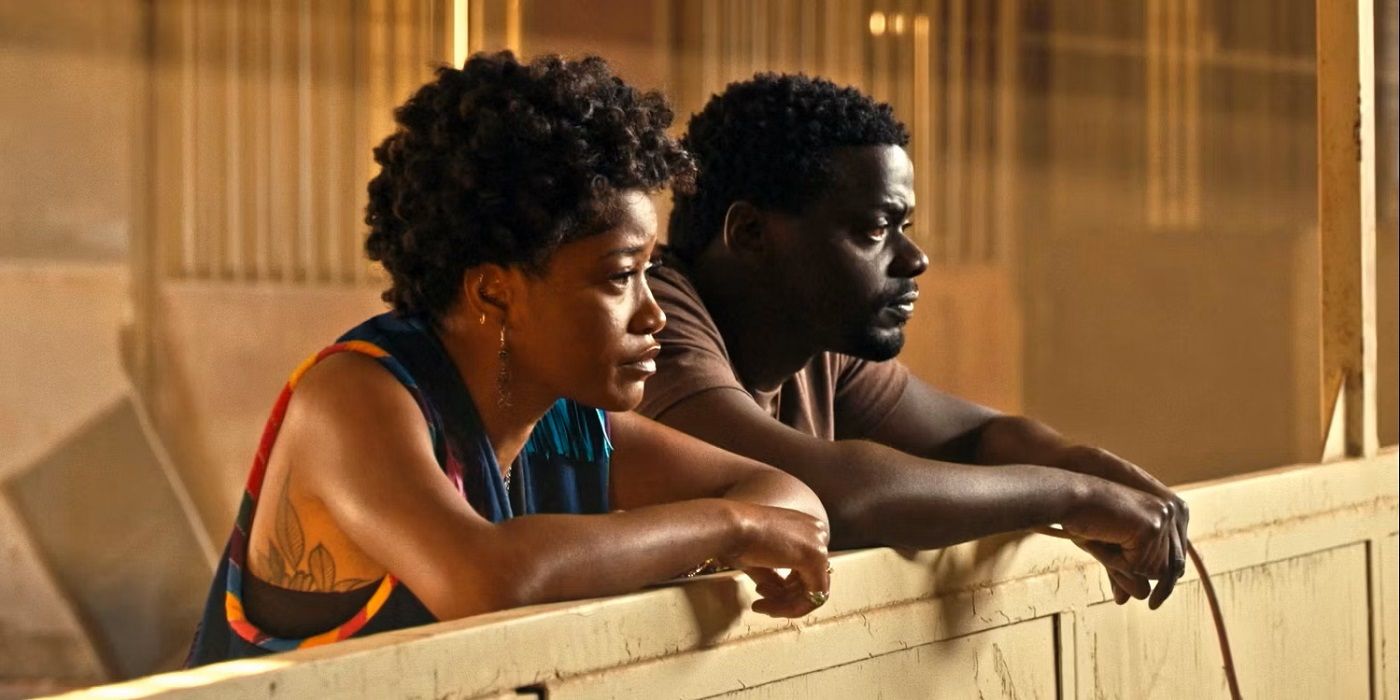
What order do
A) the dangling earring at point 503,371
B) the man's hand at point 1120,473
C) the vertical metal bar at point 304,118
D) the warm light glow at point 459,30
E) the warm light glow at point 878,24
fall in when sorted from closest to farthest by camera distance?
the dangling earring at point 503,371 → the man's hand at point 1120,473 → the vertical metal bar at point 304,118 → the warm light glow at point 459,30 → the warm light glow at point 878,24

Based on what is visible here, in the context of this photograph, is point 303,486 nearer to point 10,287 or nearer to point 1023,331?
point 10,287

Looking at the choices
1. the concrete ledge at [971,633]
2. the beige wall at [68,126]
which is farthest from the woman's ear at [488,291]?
the beige wall at [68,126]

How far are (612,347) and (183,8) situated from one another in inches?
137

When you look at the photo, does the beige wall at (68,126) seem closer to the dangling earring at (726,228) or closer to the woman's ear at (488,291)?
the dangling earring at (726,228)

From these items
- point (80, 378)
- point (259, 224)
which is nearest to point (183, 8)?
point (259, 224)

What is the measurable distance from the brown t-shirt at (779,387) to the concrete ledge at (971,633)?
1.69 feet

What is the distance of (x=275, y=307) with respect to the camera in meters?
5.50

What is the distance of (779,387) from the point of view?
3.13m

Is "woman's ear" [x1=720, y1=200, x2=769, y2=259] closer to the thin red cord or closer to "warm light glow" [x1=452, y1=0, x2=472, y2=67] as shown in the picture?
the thin red cord

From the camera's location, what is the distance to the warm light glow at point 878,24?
718 cm

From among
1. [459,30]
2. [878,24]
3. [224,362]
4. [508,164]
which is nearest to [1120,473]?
[508,164]

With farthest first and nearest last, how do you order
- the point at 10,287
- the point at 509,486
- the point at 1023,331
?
1. the point at 1023,331
2. the point at 10,287
3. the point at 509,486

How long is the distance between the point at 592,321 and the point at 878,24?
525 centimetres

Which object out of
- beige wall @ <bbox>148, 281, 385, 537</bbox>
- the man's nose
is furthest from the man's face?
beige wall @ <bbox>148, 281, 385, 537</bbox>
